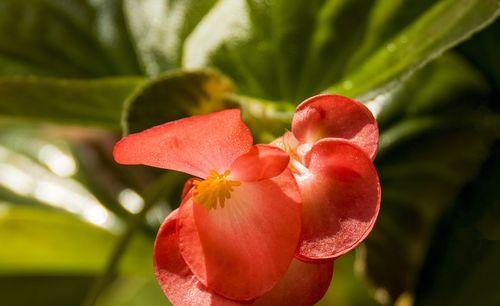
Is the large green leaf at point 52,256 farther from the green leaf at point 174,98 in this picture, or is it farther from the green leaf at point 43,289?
the green leaf at point 174,98

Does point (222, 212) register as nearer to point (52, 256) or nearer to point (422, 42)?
point (422, 42)

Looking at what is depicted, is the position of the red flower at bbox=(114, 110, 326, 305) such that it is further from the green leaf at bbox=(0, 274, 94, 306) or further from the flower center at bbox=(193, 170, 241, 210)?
the green leaf at bbox=(0, 274, 94, 306)

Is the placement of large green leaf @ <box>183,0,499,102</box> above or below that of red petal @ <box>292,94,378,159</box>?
below

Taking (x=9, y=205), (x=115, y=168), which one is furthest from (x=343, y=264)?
(x=9, y=205)

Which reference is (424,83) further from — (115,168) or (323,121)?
(115,168)

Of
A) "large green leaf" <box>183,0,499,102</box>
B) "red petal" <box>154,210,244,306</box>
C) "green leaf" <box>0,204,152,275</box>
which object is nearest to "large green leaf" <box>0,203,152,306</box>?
"green leaf" <box>0,204,152,275</box>

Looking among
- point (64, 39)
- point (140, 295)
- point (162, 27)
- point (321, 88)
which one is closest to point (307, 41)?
point (321, 88)
